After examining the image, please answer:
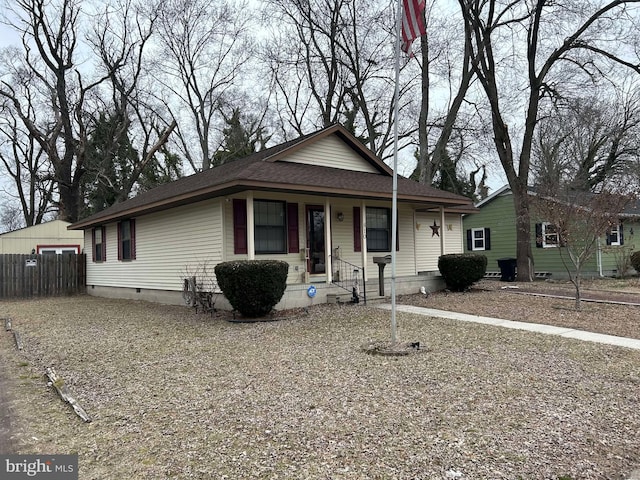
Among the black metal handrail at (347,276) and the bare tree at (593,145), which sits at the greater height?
the bare tree at (593,145)

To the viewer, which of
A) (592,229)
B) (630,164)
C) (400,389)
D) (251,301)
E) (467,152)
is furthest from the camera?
→ (467,152)


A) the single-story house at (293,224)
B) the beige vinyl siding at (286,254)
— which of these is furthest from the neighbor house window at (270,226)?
the beige vinyl siding at (286,254)

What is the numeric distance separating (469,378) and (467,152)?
27874 millimetres

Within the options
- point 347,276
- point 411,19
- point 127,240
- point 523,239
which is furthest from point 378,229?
point 127,240

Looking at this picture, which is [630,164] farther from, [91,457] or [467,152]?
[91,457]

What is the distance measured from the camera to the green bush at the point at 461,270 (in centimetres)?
1317

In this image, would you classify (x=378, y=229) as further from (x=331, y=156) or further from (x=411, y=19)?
(x=411, y=19)

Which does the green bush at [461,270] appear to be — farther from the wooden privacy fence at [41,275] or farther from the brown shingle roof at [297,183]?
the wooden privacy fence at [41,275]

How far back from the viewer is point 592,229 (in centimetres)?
1023

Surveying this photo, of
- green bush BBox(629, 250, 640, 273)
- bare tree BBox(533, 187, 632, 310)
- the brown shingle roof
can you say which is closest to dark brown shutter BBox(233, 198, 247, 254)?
the brown shingle roof

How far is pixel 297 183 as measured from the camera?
1023 centimetres

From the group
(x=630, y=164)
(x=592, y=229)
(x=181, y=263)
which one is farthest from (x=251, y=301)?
(x=630, y=164)

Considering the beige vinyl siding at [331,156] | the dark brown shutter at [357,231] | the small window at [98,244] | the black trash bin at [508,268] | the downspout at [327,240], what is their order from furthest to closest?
the black trash bin at [508,268]
the small window at [98,244]
the dark brown shutter at [357,231]
the beige vinyl siding at [331,156]
the downspout at [327,240]

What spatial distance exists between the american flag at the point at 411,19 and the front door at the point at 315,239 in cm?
600
